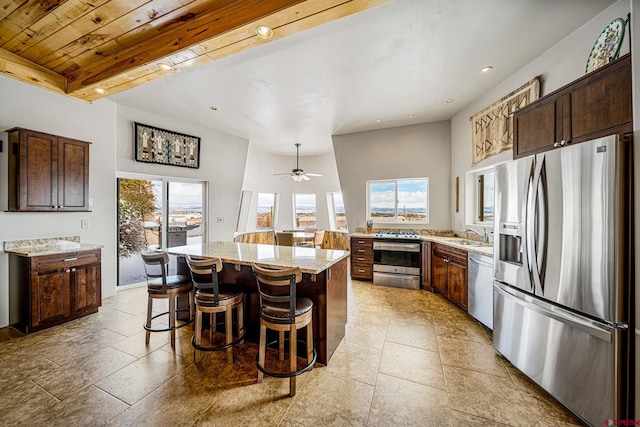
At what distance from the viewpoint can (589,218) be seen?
5.23 feet

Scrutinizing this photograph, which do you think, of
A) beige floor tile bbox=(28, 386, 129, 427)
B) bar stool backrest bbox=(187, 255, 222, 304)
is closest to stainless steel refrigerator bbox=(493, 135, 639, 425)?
bar stool backrest bbox=(187, 255, 222, 304)

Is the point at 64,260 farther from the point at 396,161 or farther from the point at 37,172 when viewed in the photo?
the point at 396,161

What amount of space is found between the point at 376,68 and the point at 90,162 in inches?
167

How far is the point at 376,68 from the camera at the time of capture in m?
3.03

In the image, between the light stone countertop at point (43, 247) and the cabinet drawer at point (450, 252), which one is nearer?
the light stone countertop at point (43, 247)

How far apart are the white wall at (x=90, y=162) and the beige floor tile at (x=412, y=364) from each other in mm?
Result: 4290

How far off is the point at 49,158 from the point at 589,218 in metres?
5.34

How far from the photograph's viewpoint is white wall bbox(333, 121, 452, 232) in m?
5.00

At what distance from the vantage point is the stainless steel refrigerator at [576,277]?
1.48 meters

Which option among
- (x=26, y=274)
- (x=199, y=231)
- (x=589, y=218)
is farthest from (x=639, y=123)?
(x=199, y=231)

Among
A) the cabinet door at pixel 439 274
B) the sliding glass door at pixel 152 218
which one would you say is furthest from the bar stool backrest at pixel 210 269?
the cabinet door at pixel 439 274

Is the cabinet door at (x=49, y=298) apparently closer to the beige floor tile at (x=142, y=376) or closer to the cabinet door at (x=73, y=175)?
the cabinet door at (x=73, y=175)

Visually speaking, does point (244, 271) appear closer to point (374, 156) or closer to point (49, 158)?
point (49, 158)

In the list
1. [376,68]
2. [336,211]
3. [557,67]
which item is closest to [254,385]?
[376,68]
